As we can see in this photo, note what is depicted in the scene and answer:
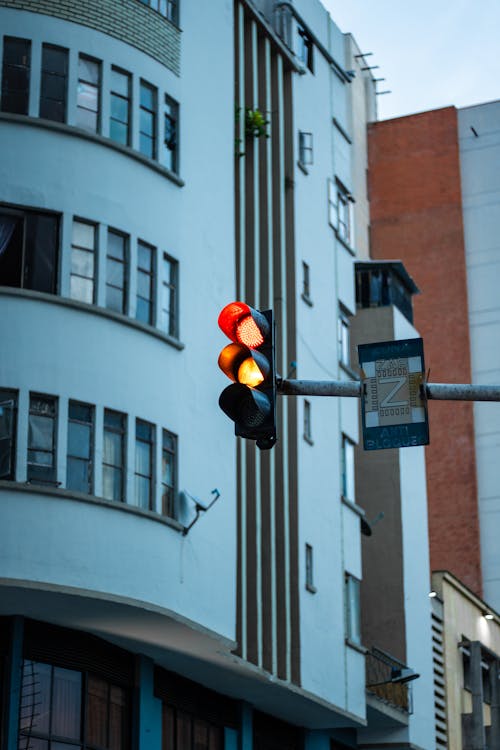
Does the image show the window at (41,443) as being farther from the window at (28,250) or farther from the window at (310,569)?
the window at (310,569)

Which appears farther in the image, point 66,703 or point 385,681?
point 385,681

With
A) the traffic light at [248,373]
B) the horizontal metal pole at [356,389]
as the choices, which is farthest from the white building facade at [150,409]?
the traffic light at [248,373]

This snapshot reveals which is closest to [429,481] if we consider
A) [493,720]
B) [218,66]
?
[493,720]

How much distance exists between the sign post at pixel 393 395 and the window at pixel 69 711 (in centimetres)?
1316

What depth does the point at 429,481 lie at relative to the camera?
59.8m

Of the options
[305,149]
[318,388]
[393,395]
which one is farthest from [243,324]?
[305,149]

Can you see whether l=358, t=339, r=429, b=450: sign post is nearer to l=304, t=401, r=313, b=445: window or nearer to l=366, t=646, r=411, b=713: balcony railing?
l=304, t=401, r=313, b=445: window

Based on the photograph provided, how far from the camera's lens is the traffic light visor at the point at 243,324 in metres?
11.3

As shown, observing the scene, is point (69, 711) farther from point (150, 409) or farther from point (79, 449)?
point (150, 409)

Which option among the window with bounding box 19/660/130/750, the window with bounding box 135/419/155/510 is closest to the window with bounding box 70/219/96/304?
the window with bounding box 135/419/155/510

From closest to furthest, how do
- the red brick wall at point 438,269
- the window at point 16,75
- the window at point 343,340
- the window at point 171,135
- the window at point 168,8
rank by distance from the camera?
1. the window at point 16,75
2. the window at point 171,135
3. the window at point 168,8
4. the window at point 343,340
5. the red brick wall at point 438,269

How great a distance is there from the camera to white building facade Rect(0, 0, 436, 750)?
2398cm

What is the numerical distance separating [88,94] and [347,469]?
43.1ft

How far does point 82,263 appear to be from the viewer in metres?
25.2
